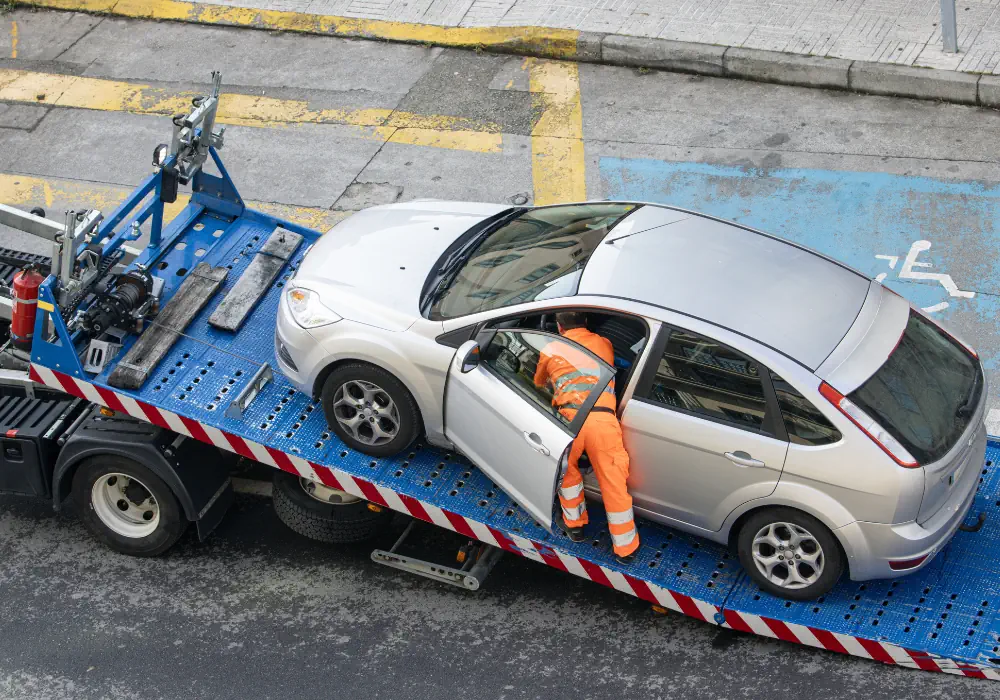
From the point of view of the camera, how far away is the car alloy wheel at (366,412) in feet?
22.5

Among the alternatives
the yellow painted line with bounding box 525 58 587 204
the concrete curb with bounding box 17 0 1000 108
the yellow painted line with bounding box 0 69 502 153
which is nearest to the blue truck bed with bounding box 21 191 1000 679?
the yellow painted line with bounding box 525 58 587 204

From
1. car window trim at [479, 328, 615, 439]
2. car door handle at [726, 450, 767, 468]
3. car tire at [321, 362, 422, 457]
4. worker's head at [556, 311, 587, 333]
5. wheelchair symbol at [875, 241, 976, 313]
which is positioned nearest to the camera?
car door handle at [726, 450, 767, 468]

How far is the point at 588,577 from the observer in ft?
21.8

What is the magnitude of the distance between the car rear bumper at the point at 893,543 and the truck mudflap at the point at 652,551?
271mm

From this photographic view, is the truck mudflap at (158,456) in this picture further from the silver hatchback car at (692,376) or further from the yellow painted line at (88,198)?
the yellow painted line at (88,198)

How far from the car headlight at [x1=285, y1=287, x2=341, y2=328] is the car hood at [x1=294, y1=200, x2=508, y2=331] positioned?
0.13 feet

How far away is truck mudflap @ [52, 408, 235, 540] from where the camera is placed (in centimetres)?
698

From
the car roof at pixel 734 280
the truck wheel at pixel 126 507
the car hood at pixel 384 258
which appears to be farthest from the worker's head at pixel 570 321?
the truck wheel at pixel 126 507

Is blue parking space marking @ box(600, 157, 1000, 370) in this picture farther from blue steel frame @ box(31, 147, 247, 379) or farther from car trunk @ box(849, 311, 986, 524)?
blue steel frame @ box(31, 147, 247, 379)

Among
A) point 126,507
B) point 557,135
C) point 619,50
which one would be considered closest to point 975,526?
point 126,507

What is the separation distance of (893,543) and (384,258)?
324 centimetres

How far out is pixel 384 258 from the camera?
716cm

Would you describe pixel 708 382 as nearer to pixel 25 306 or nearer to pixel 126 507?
pixel 126 507

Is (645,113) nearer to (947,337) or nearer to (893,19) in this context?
(893,19)
